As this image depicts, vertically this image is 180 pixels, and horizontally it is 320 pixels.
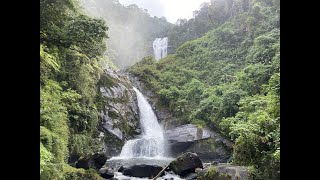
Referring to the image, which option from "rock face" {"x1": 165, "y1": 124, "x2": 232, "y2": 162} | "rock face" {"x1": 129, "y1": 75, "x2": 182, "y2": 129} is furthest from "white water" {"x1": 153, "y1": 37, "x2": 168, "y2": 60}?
"rock face" {"x1": 165, "y1": 124, "x2": 232, "y2": 162}

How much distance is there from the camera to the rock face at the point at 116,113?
18906 millimetres

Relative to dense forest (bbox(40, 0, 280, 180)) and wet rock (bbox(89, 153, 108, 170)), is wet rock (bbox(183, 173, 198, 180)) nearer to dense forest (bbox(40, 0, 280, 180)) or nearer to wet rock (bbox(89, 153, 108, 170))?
dense forest (bbox(40, 0, 280, 180))

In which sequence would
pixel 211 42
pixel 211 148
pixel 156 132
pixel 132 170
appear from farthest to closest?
pixel 211 42 → pixel 156 132 → pixel 211 148 → pixel 132 170

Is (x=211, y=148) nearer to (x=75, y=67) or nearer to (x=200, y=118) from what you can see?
(x=200, y=118)

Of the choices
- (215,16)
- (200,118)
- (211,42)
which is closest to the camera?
(200,118)

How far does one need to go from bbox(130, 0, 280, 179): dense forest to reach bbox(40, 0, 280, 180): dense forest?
8cm

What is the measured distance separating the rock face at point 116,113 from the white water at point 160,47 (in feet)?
49.1

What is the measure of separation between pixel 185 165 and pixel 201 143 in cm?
563

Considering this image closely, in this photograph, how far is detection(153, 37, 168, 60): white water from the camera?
37.7 meters

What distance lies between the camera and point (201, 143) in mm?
18703
